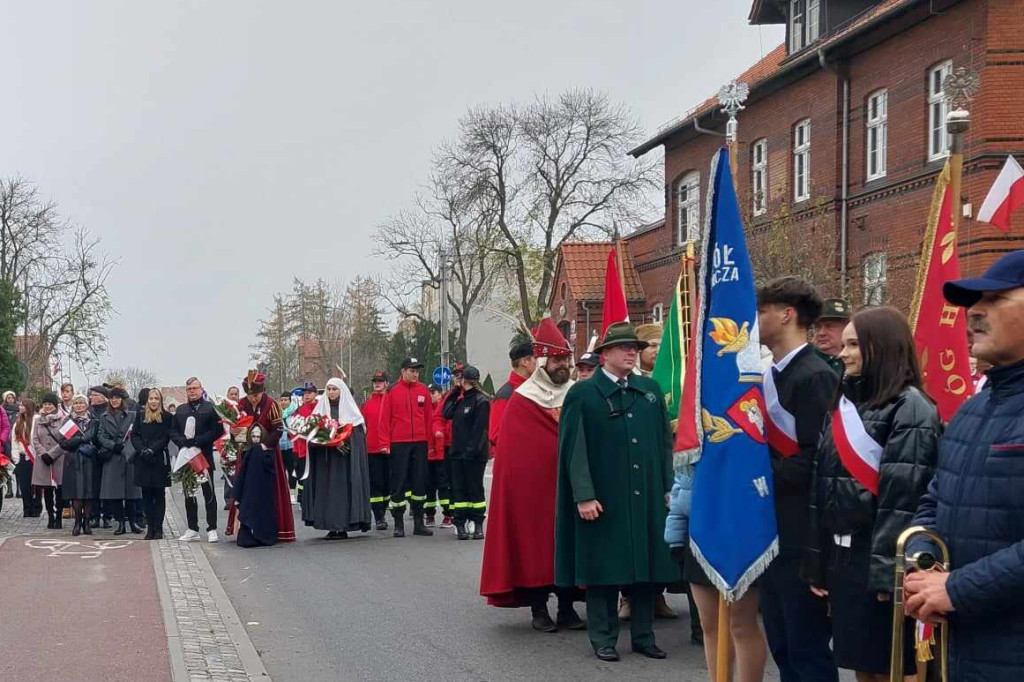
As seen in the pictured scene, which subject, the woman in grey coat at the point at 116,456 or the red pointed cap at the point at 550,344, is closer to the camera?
the red pointed cap at the point at 550,344

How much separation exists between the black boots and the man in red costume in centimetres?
159

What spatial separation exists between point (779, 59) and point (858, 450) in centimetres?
3140

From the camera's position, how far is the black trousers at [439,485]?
16.5 m

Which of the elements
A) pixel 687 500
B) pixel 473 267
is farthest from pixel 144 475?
pixel 473 267

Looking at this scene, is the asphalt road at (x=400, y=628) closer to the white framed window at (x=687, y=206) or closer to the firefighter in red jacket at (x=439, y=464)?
the firefighter in red jacket at (x=439, y=464)

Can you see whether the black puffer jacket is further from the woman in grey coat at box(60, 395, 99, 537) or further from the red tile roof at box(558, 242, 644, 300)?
the red tile roof at box(558, 242, 644, 300)

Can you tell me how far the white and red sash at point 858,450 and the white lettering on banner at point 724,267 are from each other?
1075 mm

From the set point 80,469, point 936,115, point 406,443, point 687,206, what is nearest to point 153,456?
point 80,469

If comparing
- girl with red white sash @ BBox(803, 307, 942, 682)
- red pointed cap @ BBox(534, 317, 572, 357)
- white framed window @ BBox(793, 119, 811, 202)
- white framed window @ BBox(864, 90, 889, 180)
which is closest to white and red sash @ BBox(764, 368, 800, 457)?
girl with red white sash @ BBox(803, 307, 942, 682)

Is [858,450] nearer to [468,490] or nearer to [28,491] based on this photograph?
[468,490]

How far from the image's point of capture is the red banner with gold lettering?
23.1 ft

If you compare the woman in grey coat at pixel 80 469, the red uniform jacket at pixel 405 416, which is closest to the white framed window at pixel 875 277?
the red uniform jacket at pixel 405 416

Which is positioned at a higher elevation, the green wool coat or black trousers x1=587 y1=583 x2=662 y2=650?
the green wool coat

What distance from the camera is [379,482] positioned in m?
16.7
